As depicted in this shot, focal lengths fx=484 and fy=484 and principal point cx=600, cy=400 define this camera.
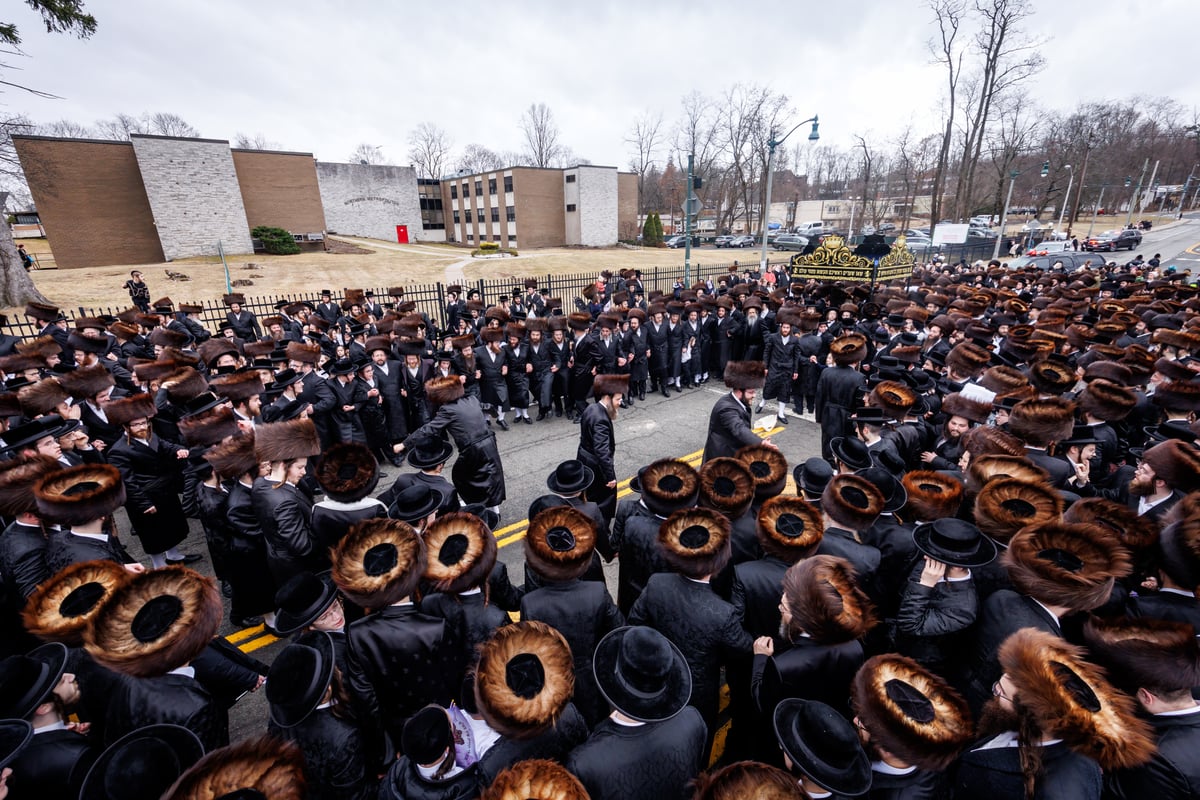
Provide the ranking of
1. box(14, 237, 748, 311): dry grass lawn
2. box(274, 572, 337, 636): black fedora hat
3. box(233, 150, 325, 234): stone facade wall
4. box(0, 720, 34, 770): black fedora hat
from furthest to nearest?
box(233, 150, 325, 234): stone facade wall, box(14, 237, 748, 311): dry grass lawn, box(274, 572, 337, 636): black fedora hat, box(0, 720, 34, 770): black fedora hat

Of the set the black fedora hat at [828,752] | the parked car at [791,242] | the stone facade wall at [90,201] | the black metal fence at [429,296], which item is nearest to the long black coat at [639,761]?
the black fedora hat at [828,752]

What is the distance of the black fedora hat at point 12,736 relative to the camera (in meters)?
1.93

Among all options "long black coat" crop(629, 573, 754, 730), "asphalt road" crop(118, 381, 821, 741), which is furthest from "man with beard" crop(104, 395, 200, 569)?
"long black coat" crop(629, 573, 754, 730)

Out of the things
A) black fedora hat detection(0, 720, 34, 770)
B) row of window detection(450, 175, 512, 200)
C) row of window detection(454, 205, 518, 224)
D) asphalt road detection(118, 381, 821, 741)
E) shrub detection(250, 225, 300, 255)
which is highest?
row of window detection(450, 175, 512, 200)

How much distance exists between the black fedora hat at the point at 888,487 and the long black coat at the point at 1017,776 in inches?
73.9

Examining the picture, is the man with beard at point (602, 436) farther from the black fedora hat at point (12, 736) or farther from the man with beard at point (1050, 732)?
the black fedora hat at point (12, 736)

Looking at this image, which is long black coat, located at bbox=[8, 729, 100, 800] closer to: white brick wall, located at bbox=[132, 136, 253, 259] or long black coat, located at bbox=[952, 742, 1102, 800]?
long black coat, located at bbox=[952, 742, 1102, 800]

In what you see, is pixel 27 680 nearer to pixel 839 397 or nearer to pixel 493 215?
pixel 839 397

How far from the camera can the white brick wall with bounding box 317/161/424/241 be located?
4825 cm

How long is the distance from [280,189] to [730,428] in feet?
156

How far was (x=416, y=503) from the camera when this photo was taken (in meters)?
3.70

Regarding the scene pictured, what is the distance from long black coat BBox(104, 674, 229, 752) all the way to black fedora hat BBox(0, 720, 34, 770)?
456 millimetres

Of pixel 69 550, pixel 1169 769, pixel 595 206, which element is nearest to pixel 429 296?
pixel 69 550

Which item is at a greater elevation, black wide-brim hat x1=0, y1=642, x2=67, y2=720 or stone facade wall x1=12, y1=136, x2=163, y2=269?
stone facade wall x1=12, y1=136, x2=163, y2=269
